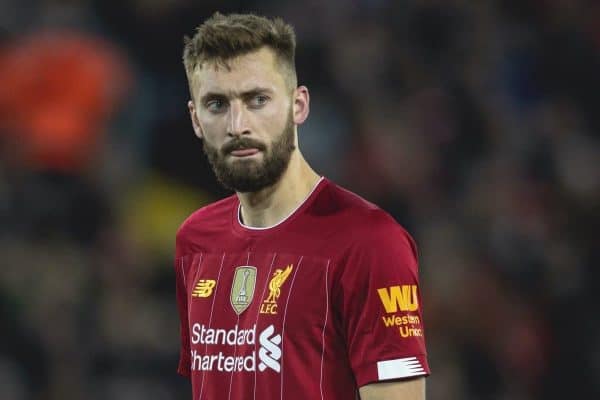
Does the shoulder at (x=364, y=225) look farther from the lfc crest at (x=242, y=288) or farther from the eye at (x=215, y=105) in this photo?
the eye at (x=215, y=105)

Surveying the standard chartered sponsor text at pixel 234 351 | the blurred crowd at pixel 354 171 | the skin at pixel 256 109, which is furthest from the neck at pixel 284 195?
the blurred crowd at pixel 354 171

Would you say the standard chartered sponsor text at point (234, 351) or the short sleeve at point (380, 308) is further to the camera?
the standard chartered sponsor text at point (234, 351)

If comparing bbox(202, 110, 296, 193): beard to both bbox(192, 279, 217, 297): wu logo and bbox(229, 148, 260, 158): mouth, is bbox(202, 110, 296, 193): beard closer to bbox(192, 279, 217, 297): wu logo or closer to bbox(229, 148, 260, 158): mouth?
bbox(229, 148, 260, 158): mouth

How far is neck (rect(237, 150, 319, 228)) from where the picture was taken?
3.60 metres

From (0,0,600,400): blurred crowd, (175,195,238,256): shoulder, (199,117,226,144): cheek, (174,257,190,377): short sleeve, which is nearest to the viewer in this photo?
(199,117,226,144): cheek

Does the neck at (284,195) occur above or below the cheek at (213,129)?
below

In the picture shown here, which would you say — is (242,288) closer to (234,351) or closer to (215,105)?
(234,351)

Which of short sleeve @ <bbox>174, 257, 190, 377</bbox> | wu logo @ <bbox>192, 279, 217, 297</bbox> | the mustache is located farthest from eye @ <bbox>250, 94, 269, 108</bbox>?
short sleeve @ <bbox>174, 257, 190, 377</bbox>

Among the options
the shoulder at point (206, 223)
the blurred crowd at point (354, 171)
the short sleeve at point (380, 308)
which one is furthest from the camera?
the blurred crowd at point (354, 171)

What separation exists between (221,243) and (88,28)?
209 inches

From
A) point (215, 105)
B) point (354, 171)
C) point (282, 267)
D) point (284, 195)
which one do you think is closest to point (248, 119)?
point (215, 105)

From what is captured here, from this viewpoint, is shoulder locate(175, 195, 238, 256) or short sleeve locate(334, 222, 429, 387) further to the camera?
shoulder locate(175, 195, 238, 256)

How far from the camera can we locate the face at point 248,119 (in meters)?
3.48

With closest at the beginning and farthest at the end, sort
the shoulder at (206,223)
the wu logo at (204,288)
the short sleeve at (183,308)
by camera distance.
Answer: the wu logo at (204,288)
the shoulder at (206,223)
the short sleeve at (183,308)
